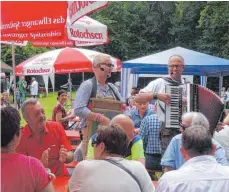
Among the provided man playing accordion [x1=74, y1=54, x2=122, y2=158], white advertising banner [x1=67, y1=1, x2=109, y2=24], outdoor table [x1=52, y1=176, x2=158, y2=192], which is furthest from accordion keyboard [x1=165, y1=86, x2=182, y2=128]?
white advertising banner [x1=67, y1=1, x2=109, y2=24]

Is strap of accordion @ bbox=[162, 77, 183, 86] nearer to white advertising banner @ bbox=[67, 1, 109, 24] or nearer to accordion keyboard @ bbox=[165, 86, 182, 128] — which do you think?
accordion keyboard @ bbox=[165, 86, 182, 128]

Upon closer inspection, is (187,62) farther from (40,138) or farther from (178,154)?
(40,138)

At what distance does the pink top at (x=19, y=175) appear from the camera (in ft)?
8.71

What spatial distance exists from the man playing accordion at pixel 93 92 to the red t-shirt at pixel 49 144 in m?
0.35

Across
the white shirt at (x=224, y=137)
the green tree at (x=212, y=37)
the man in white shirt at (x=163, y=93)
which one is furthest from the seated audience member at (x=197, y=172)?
the green tree at (x=212, y=37)

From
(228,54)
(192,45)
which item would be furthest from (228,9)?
(192,45)

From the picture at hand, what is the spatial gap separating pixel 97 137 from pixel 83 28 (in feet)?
19.0

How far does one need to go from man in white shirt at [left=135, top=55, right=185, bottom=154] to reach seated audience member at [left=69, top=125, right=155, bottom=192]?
188cm

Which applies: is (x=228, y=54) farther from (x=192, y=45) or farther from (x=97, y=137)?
(x=97, y=137)

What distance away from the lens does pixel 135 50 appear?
45.1m

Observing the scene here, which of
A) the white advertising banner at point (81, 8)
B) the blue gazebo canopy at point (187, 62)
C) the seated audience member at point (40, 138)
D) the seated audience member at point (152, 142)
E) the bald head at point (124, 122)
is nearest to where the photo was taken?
the bald head at point (124, 122)

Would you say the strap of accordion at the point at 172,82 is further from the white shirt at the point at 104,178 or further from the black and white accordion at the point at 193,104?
the white shirt at the point at 104,178

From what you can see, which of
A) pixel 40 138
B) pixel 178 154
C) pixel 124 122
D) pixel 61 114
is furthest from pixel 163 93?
pixel 61 114

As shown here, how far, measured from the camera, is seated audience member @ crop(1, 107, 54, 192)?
2.66m
